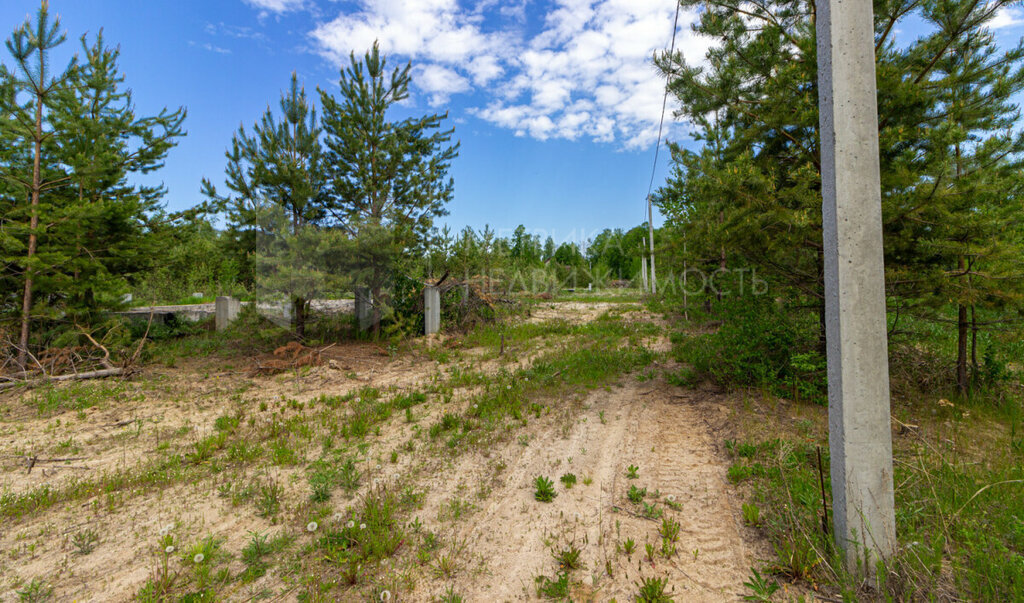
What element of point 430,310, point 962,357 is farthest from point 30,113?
point 962,357

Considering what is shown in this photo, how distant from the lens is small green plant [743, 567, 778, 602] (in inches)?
83.1

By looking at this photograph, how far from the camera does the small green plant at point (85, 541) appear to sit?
8.87ft

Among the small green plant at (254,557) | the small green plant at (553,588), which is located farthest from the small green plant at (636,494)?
the small green plant at (254,557)

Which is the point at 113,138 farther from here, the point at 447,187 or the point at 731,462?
the point at 731,462

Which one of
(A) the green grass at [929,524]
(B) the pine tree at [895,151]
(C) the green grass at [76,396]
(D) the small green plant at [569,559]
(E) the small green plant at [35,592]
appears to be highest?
(B) the pine tree at [895,151]

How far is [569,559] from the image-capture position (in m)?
2.47

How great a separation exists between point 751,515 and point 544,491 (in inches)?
58.6

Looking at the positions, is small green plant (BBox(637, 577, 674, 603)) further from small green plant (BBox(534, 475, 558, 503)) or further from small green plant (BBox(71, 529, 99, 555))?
small green plant (BBox(71, 529, 99, 555))

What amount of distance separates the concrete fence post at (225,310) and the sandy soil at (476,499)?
687 centimetres

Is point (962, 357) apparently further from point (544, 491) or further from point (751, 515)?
point (544, 491)

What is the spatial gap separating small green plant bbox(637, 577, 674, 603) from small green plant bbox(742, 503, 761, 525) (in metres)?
0.95

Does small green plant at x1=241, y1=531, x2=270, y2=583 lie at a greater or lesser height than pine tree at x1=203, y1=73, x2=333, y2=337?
lesser

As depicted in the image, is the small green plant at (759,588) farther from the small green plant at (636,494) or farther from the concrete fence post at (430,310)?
the concrete fence post at (430,310)

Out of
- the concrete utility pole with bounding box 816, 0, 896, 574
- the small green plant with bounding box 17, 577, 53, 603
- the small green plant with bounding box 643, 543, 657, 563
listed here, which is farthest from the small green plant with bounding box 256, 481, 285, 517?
the concrete utility pole with bounding box 816, 0, 896, 574
